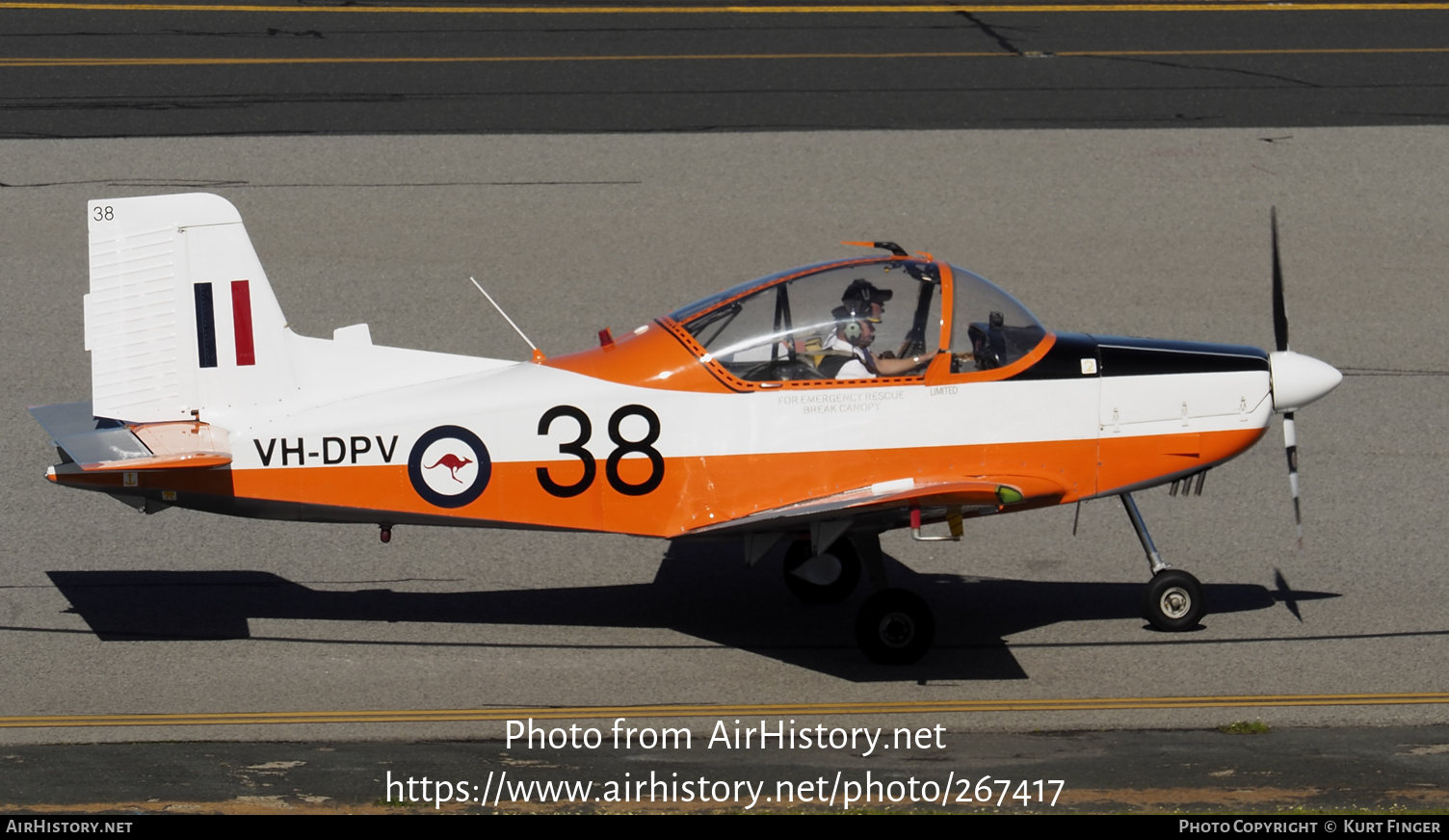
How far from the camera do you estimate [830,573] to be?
10242mm

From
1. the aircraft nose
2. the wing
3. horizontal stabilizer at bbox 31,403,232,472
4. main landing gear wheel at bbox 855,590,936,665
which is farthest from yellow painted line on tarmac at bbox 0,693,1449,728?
the aircraft nose

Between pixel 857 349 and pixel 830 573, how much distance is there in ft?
5.65

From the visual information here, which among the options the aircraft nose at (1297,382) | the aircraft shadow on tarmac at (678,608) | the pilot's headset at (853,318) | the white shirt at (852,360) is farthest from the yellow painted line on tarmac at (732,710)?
the pilot's headset at (853,318)

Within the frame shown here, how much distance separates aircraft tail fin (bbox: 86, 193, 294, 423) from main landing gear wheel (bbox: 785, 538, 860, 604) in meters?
3.50

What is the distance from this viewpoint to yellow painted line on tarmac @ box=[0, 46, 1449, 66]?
19438 mm

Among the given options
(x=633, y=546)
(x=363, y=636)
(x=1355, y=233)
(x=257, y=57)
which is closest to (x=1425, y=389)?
(x=1355, y=233)

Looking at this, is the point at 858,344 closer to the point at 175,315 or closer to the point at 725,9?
the point at 175,315

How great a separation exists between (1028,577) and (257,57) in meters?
13.3

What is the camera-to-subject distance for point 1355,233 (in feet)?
53.6

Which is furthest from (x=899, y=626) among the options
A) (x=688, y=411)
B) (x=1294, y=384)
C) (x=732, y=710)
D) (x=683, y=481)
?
(x=1294, y=384)

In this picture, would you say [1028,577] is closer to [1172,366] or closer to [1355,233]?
[1172,366]

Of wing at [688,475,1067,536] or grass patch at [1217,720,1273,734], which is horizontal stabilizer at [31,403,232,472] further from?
grass patch at [1217,720,1273,734]

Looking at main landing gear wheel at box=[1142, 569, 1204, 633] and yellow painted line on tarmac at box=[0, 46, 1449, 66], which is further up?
yellow painted line on tarmac at box=[0, 46, 1449, 66]

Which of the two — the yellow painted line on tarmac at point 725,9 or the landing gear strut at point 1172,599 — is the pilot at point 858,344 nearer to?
the landing gear strut at point 1172,599
